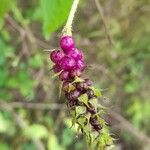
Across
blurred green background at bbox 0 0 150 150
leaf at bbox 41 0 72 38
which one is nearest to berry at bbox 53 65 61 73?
leaf at bbox 41 0 72 38

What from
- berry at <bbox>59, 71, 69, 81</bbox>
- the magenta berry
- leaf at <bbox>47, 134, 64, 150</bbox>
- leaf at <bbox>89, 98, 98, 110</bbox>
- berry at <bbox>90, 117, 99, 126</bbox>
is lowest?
berry at <bbox>90, 117, 99, 126</bbox>

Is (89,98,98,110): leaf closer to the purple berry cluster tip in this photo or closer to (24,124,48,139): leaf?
the purple berry cluster tip

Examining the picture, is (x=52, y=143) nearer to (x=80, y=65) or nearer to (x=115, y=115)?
(x=115, y=115)

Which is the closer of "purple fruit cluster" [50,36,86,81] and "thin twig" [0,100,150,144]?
"purple fruit cluster" [50,36,86,81]

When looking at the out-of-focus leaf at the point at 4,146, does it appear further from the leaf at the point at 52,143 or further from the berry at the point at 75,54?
the berry at the point at 75,54

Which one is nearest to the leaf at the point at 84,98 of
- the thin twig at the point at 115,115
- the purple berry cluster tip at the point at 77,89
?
the purple berry cluster tip at the point at 77,89

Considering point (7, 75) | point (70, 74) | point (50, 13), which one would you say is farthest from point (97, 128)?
point (7, 75)

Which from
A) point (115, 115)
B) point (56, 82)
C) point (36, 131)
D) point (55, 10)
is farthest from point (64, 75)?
point (115, 115)

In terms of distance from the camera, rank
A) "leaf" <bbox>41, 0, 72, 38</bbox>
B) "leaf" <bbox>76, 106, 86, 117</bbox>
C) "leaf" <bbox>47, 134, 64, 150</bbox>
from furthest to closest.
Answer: "leaf" <bbox>47, 134, 64, 150</bbox>, "leaf" <bbox>41, 0, 72, 38</bbox>, "leaf" <bbox>76, 106, 86, 117</bbox>
